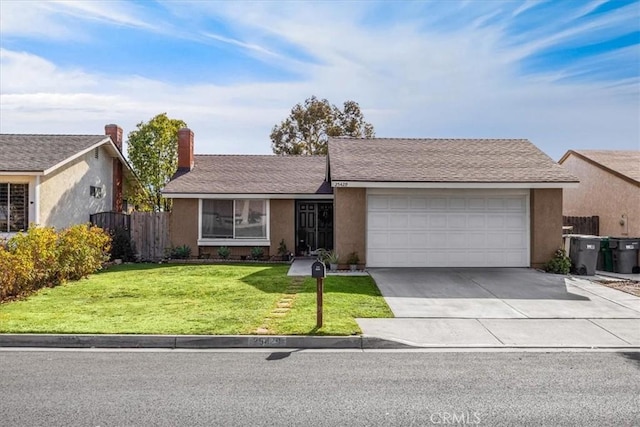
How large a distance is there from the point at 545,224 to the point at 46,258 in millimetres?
13850

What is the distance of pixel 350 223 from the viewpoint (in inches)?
584

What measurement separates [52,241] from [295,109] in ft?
92.5

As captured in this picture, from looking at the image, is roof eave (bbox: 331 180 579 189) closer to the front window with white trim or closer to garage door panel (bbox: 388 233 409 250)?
garage door panel (bbox: 388 233 409 250)

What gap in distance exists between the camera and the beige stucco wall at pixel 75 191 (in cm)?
1722

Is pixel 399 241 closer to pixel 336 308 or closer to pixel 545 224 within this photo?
pixel 545 224

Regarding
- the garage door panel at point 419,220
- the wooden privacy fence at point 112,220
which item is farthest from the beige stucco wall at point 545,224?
the wooden privacy fence at point 112,220

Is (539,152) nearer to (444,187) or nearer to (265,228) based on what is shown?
(444,187)

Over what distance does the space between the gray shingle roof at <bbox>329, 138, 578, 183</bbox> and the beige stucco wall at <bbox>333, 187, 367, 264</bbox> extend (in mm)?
698

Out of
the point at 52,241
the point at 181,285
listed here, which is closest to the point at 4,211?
the point at 52,241

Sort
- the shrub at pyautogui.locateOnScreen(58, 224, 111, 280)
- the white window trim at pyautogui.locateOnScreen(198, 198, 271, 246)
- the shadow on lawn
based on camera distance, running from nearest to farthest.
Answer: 1. the shadow on lawn
2. the shrub at pyautogui.locateOnScreen(58, 224, 111, 280)
3. the white window trim at pyautogui.locateOnScreen(198, 198, 271, 246)

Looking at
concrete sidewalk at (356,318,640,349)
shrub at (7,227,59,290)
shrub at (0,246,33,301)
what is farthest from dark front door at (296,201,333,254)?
concrete sidewalk at (356,318,640,349)

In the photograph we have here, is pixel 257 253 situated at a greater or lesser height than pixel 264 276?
greater

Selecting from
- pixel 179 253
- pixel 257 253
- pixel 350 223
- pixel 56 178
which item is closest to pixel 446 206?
pixel 350 223

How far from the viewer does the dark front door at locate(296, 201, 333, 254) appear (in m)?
18.9
